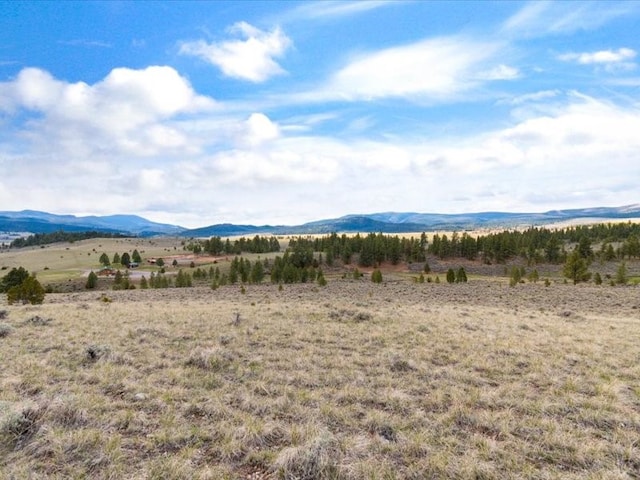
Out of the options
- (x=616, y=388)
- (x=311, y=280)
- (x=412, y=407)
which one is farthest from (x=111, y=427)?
(x=311, y=280)

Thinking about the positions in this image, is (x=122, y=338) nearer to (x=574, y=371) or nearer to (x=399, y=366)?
(x=399, y=366)

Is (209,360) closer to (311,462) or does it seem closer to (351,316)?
(311,462)

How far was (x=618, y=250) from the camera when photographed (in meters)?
116

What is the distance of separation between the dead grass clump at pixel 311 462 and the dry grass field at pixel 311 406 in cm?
2

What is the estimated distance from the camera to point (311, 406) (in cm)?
793

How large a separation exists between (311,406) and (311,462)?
7.43ft

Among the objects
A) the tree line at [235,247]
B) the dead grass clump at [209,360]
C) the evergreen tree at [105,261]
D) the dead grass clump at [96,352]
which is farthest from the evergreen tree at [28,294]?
the tree line at [235,247]

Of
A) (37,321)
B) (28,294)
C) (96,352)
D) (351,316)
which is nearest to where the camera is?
(96,352)

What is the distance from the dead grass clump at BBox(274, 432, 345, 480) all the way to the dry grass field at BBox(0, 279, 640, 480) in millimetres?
20

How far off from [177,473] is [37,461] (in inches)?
83.1

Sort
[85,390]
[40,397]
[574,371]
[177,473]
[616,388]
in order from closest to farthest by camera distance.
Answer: [177,473] < [40,397] < [85,390] < [616,388] < [574,371]

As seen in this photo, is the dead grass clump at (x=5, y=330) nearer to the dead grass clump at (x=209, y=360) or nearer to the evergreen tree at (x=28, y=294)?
the dead grass clump at (x=209, y=360)

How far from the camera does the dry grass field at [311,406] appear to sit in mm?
5668

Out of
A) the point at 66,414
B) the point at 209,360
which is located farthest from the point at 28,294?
the point at 66,414
